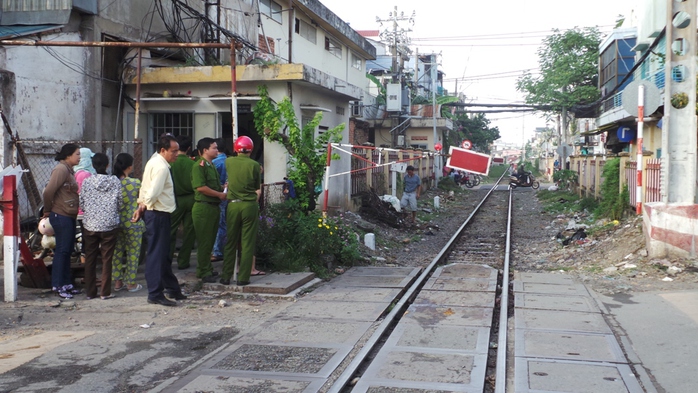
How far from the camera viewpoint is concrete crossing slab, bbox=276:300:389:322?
7020 mm

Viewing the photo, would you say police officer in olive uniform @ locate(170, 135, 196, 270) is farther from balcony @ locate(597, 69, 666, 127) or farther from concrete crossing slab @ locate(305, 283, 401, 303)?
balcony @ locate(597, 69, 666, 127)

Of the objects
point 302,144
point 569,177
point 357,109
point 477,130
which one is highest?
point 477,130

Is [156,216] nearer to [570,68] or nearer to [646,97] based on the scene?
[646,97]

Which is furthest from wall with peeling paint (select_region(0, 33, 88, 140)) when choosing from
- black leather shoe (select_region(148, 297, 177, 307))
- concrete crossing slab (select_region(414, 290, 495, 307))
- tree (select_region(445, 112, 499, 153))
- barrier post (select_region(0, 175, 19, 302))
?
tree (select_region(445, 112, 499, 153))

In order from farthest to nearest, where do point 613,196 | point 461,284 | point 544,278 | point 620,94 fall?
point 620,94 → point 613,196 → point 544,278 → point 461,284

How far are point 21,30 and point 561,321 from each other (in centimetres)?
1027

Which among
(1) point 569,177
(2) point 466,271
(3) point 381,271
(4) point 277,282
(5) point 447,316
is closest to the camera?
(5) point 447,316

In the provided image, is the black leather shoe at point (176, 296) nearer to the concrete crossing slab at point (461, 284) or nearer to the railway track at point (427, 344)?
the railway track at point (427, 344)

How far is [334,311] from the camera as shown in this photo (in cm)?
733

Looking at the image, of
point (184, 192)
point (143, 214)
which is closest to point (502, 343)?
point (143, 214)

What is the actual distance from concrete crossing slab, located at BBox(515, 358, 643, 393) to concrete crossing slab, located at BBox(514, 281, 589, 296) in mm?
3216

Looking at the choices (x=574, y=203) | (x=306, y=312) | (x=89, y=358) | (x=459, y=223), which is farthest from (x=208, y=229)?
(x=574, y=203)

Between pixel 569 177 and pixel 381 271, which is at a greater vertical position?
pixel 569 177

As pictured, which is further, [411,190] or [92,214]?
[411,190]
